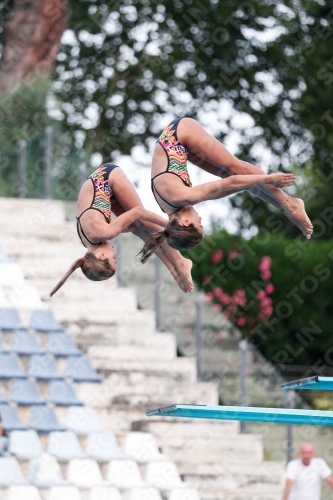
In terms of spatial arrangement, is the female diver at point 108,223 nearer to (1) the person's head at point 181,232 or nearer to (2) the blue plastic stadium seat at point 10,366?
(1) the person's head at point 181,232

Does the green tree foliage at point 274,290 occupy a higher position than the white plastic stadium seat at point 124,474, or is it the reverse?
the white plastic stadium seat at point 124,474

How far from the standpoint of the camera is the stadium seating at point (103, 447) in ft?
31.5

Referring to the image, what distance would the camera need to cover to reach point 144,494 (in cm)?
910

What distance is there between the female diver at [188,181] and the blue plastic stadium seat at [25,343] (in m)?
4.49

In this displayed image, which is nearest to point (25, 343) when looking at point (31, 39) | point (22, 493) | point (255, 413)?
point (22, 493)

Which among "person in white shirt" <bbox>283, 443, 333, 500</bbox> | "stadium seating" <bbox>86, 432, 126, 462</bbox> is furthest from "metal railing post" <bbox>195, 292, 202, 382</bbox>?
"person in white shirt" <bbox>283, 443, 333, 500</bbox>

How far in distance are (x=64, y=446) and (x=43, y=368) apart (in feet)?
3.22

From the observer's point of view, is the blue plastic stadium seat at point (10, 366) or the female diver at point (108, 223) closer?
the female diver at point (108, 223)

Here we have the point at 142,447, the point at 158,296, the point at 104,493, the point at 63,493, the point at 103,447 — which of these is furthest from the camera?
the point at 158,296

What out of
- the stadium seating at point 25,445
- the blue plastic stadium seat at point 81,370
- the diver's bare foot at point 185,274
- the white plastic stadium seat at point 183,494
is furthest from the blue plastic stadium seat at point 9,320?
the diver's bare foot at point 185,274

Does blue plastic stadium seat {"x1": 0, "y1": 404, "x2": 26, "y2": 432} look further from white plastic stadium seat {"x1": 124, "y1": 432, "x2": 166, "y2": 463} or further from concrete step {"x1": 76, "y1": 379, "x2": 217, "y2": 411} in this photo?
white plastic stadium seat {"x1": 124, "y1": 432, "x2": 166, "y2": 463}

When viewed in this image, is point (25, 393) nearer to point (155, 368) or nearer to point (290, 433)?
point (155, 368)

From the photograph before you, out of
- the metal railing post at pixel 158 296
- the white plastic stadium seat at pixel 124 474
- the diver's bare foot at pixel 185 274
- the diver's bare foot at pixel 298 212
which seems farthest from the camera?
the metal railing post at pixel 158 296

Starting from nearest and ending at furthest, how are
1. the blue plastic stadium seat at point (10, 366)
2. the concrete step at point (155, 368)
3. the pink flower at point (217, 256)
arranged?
the blue plastic stadium seat at point (10, 366) < the concrete step at point (155, 368) < the pink flower at point (217, 256)
